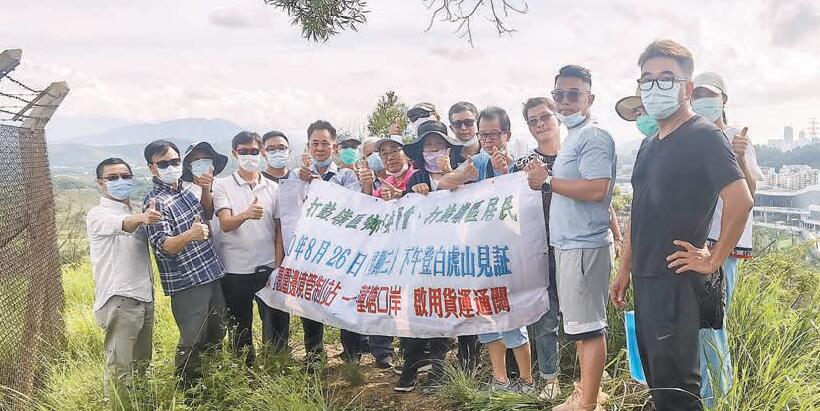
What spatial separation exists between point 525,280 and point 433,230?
75 centimetres

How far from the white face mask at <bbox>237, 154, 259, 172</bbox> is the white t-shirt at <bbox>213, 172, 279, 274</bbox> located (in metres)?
0.10

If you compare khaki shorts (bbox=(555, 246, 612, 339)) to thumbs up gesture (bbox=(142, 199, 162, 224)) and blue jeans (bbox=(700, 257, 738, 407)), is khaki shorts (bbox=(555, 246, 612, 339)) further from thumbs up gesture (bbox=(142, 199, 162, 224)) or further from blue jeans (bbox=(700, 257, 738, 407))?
thumbs up gesture (bbox=(142, 199, 162, 224))

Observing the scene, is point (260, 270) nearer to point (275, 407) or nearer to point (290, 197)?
point (290, 197)

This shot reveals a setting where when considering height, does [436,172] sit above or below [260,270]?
above

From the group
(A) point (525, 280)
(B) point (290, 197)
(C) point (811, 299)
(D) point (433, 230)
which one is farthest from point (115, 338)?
(C) point (811, 299)

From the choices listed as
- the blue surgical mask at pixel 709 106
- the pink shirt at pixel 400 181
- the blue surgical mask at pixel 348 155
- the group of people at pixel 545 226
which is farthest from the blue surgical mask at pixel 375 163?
the blue surgical mask at pixel 709 106

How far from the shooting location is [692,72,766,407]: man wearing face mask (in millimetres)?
3025

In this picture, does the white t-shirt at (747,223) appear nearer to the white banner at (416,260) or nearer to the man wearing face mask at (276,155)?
the white banner at (416,260)

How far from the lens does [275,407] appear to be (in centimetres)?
343

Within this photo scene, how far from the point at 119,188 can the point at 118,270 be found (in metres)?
0.52

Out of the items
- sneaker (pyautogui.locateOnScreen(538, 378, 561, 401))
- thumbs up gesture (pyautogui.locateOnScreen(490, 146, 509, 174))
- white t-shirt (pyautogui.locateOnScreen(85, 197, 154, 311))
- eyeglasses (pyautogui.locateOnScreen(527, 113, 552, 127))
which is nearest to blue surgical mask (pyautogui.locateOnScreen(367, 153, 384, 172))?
thumbs up gesture (pyautogui.locateOnScreen(490, 146, 509, 174))

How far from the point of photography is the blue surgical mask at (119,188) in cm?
380

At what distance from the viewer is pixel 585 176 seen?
3135 mm

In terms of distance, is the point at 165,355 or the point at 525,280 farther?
the point at 165,355
